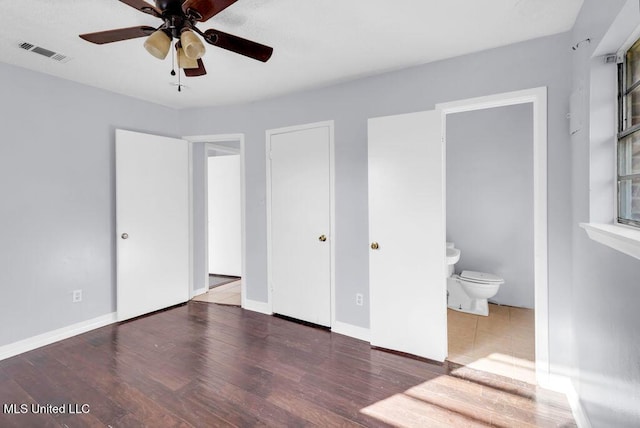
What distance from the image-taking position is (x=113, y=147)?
325 centimetres

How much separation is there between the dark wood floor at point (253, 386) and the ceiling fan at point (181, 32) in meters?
2.07

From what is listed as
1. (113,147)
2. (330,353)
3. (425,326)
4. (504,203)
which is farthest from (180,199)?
(504,203)

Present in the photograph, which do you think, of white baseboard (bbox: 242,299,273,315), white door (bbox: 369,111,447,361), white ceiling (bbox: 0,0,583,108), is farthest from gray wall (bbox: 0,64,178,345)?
white door (bbox: 369,111,447,361)

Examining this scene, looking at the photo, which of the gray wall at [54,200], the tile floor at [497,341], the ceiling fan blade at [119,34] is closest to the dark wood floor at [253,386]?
the tile floor at [497,341]

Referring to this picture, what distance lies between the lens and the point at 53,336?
9.16 feet

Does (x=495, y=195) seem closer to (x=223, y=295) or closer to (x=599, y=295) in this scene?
(x=599, y=295)

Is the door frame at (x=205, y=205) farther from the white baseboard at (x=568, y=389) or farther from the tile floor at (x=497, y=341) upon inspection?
the white baseboard at (x=568, y=389)

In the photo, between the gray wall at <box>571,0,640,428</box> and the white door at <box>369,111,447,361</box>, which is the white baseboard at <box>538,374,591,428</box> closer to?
the gray wall at <box>571,0,640,428</box>

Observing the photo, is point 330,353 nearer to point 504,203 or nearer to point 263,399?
point 263,399

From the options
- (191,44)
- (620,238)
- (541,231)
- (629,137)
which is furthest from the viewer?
Answer: (541,231)

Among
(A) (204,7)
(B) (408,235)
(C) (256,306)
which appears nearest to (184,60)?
(A) (204,7)

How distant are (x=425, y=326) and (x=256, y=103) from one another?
9.47ft

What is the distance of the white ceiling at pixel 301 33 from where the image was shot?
183 centimetres

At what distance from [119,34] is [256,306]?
9.20ft
